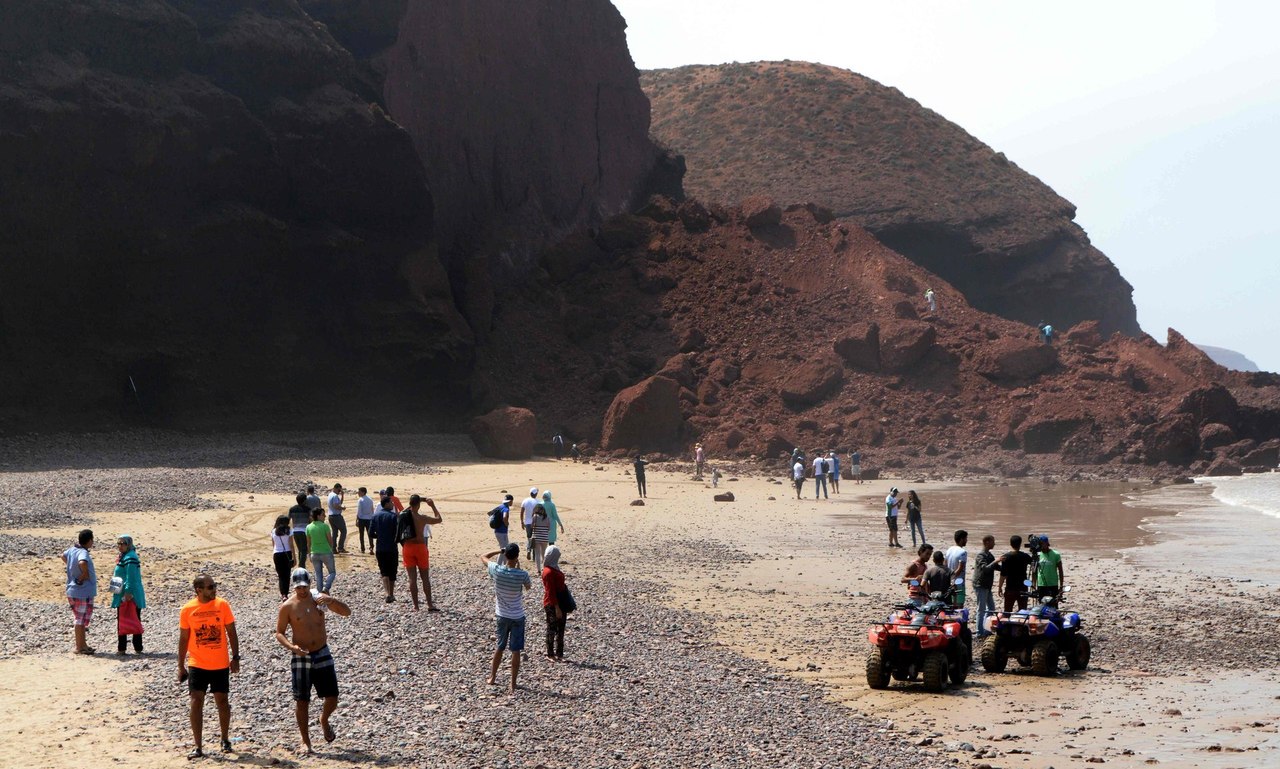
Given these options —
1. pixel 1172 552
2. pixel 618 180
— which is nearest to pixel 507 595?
pixel 1172 552

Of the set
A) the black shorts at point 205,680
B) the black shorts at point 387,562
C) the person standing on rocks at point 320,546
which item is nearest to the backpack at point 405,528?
the black shorts at point 387,562

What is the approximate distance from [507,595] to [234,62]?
4171 cm

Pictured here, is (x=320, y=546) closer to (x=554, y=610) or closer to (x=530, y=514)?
(x=530, y=514)

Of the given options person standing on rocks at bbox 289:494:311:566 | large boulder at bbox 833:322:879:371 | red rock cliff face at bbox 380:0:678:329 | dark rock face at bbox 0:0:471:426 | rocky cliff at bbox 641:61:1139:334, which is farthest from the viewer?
rocky cliff at bbox 641:61:1139:334

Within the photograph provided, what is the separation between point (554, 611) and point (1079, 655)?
626cm

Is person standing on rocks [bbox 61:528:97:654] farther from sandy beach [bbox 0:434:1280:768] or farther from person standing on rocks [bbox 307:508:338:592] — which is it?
person standing on rocks [bbox 307:508:338:592]

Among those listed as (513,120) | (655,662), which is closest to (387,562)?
(655,662)

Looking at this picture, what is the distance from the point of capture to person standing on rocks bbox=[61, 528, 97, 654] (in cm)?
1548

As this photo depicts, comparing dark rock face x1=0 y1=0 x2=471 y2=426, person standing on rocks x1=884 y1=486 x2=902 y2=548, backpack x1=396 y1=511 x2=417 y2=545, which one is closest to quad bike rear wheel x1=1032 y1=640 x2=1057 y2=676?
backpack x1=396 y1=511 x2=417 y2=545

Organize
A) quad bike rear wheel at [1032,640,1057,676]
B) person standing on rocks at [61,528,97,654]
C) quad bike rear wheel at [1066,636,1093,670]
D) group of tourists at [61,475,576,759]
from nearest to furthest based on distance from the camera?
group of tourists at [61,475,576,759] < person standing on rocks at [61,528,97,654] < quad bike rear wheel at [1032,640,1057,676] < quad bike rear wheel at [1066,636,1093,670]

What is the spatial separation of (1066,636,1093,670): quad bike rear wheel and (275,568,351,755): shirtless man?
8.82 meters

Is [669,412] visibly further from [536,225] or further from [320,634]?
[320,634]

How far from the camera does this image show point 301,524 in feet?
69.6

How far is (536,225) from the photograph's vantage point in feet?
220
